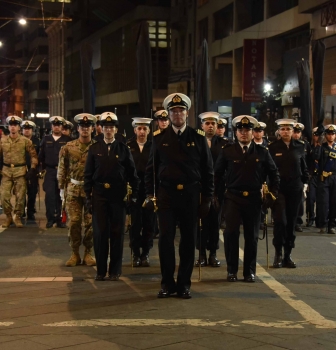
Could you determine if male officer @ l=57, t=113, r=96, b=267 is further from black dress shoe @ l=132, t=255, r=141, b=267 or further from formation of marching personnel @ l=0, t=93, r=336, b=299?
black dress shoe @ l=132, t=255, r=141, b=267

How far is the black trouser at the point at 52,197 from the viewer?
1587cm

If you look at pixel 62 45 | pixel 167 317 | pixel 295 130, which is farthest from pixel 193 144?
pixel 62 45

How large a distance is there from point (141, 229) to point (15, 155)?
4953 millimetres

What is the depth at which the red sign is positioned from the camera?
3891 centimetres

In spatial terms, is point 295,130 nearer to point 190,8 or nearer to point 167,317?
point 167,317

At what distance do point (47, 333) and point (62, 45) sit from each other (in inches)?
3243

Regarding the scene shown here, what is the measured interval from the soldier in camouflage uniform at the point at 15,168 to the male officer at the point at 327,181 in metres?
5.63

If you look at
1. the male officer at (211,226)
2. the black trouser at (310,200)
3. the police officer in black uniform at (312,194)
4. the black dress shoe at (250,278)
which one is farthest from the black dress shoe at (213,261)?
the black trouser at (310,200)

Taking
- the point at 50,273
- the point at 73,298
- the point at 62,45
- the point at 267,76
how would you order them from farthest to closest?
the point at 62,45
the point at 267,76
the point at 50,273
the point at 73,298

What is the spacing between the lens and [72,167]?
11250mm

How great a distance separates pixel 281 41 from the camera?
129 feet

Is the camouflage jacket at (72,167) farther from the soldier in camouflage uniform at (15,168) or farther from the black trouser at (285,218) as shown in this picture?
the soldier in camouflage uniform at (15,168)

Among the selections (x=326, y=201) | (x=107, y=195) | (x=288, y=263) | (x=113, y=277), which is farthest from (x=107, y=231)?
(x=326, y=201)

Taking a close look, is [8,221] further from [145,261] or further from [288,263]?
[288,263]
